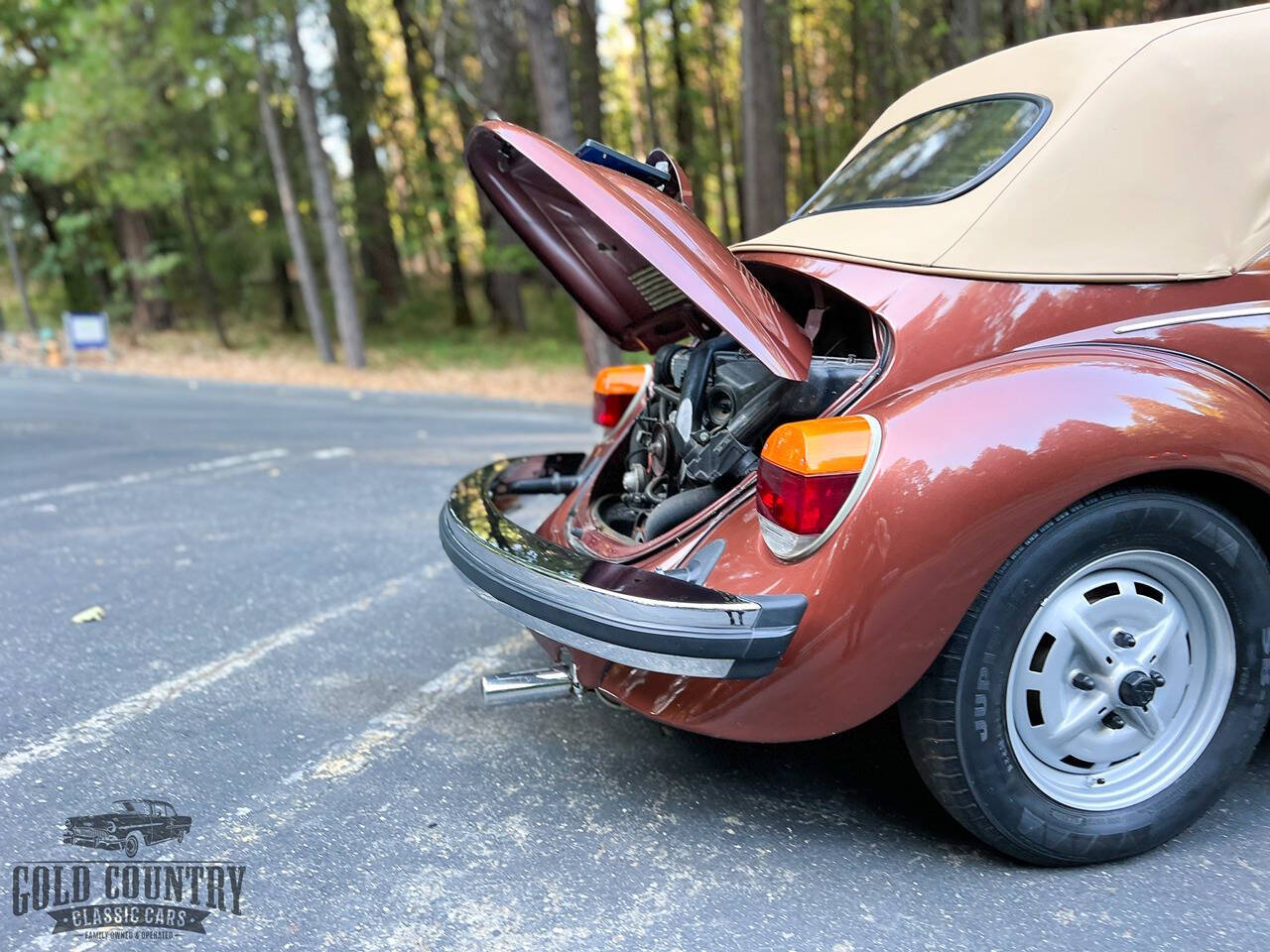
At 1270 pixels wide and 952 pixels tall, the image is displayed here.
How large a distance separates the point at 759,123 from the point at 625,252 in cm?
1168

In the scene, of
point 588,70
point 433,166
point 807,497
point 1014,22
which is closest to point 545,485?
point 807,497

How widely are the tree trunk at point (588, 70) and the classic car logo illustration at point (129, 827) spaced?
18.8 metres

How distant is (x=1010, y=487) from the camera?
1988 mm

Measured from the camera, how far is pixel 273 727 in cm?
293

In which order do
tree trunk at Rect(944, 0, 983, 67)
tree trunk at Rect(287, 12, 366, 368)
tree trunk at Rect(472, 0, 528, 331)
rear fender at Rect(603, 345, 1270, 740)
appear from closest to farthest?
1. rear fender at Rect(603, 345, 1270, 740)
2. tree trunk at Rect(944, 0, 983, 67)
3. tree trunk at Rect(287, 12, 366, 368)
4. tree trunk at Rect(472, 0, 528, 331)

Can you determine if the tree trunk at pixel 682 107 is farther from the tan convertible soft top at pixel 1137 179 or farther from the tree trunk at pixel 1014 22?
the tan convertible soft top at pixel 1137 179

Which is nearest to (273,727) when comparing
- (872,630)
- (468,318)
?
(872,630)

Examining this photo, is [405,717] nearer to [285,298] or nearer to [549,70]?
[549,70]

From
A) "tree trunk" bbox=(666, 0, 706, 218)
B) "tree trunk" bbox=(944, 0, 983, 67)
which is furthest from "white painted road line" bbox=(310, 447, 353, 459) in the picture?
"tree trunk" bbox=(666, 0, 706, 218)

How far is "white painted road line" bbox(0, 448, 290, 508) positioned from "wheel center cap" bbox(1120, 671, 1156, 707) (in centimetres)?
599

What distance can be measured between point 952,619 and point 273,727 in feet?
6.79

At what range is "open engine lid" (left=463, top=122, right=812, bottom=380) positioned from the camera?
2.27m

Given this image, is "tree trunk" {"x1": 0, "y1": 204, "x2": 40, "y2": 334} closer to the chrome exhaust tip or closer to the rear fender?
the chrome exhaust tip

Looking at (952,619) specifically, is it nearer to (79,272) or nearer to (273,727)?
(273,727)
